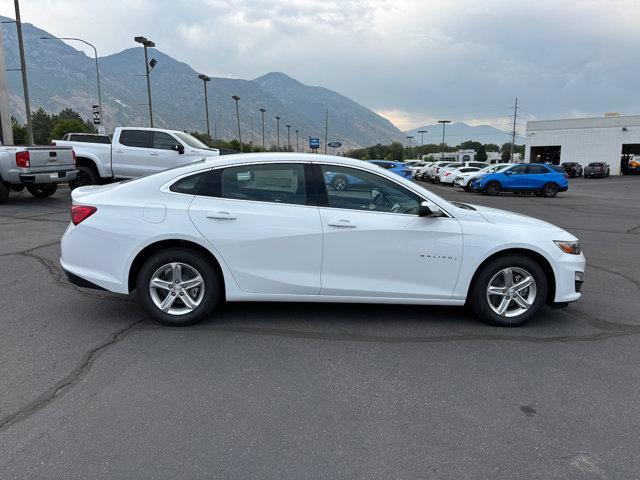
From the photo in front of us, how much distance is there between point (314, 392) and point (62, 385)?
5.81 ft

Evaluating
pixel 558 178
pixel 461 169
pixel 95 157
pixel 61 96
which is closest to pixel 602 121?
pixel 461 169

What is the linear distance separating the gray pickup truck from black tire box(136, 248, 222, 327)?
9.60 m

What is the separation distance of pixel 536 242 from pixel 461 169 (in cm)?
2736

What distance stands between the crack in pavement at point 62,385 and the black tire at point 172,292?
351 millimetres

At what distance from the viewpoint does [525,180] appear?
23359 mm

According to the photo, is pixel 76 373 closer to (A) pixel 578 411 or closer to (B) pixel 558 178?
(A) pixel 578 411

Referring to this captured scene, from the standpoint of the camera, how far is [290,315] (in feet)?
15.8

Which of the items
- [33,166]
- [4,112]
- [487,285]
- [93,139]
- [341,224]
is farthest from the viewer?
[4,112]

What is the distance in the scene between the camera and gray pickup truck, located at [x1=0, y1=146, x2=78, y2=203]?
11.9 m

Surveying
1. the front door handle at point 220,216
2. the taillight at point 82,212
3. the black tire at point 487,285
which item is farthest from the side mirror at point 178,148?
the black tire at point 487,285

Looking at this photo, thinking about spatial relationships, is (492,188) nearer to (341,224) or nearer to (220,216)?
(341,224)

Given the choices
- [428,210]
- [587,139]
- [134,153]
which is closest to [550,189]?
[134,153]

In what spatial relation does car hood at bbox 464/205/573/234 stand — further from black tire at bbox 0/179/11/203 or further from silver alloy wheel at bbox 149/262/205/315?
black tire at bbox 0/179/11/203

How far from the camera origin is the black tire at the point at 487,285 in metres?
4.51
